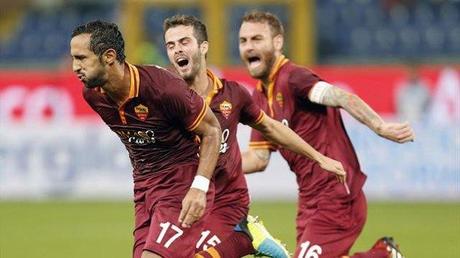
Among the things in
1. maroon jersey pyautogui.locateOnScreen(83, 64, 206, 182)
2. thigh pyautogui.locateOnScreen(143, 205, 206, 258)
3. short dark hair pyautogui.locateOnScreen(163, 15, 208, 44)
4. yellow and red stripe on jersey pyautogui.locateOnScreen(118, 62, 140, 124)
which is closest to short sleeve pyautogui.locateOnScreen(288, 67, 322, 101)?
short dark hair pyautogui.locateOnScreen(163, 15, 208, 44)

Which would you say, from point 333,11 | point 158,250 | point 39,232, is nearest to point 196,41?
point 158,250

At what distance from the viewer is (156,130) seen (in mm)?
7273

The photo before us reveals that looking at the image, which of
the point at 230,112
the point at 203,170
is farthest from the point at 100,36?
the point at 230,112

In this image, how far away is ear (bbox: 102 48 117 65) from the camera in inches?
276

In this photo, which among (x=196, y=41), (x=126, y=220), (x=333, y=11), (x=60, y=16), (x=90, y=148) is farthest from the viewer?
(x=60, y=16)

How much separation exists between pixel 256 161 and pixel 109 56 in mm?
2293

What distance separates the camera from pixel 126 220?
1576 centimetres

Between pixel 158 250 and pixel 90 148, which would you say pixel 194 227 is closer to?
pixel 158 250

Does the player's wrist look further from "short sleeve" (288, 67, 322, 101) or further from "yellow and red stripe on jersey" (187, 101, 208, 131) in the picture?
"short sleeve" (288, 67, 322, 101)

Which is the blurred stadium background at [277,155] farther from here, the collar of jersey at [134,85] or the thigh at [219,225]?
the collar of jersey at [134,85]

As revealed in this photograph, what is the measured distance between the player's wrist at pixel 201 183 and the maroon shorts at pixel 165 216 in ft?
1.09

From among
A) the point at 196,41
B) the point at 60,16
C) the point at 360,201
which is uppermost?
the point at 60,16

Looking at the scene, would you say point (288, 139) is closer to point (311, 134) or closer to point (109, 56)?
point (311, 134)

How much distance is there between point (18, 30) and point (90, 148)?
28.5ft
